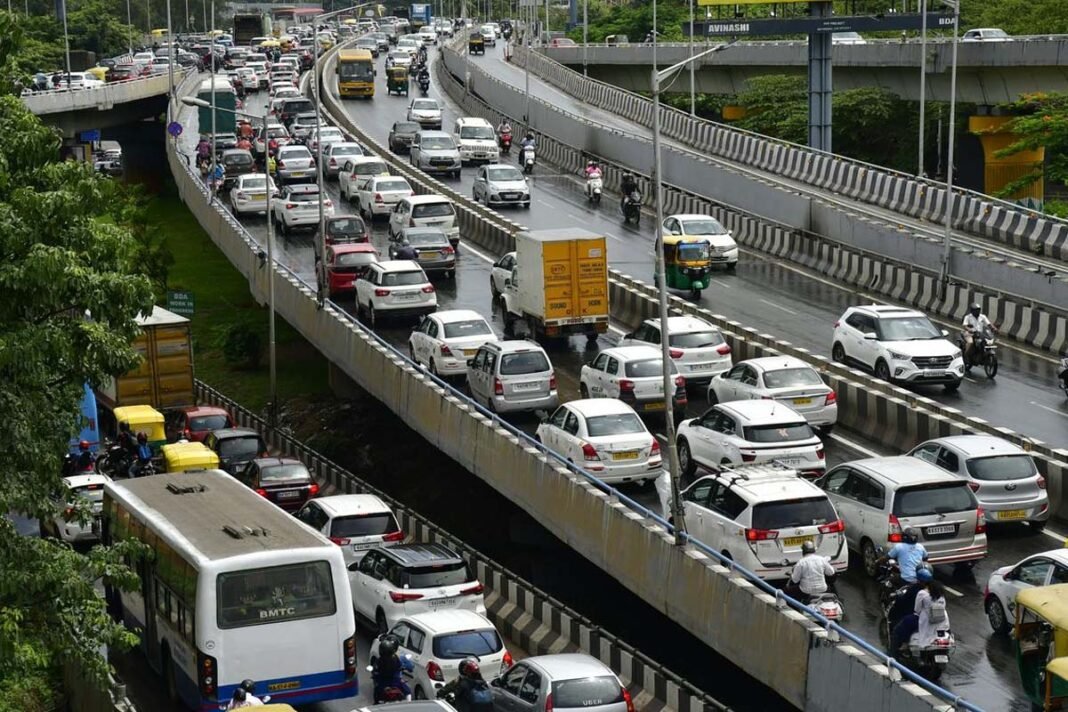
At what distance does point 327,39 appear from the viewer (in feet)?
484

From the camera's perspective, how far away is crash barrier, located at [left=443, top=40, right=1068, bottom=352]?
1682 inches

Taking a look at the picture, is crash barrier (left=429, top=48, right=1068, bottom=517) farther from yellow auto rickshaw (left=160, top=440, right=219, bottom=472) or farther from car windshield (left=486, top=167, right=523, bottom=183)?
yellow auto rickshaw (left=160, top=440, right=219, bottom=472)

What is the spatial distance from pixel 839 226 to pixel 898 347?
16257 mm

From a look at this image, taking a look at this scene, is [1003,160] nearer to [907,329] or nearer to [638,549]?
[907,329]

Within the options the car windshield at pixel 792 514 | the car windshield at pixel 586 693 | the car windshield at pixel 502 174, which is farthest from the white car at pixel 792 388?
the car windshield at pixel 502 174

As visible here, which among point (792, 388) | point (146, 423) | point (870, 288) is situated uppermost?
point (792, 388)

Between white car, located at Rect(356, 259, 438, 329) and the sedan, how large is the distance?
16.5m

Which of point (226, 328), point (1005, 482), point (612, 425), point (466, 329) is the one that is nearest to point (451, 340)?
point (466, 329)

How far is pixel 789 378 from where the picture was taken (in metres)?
32.8

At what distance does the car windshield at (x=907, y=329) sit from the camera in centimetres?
3647

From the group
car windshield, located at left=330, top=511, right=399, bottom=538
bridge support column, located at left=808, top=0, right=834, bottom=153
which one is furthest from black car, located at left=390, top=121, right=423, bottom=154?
car windshield, located at left=330, top=511, right=399, bottom=538

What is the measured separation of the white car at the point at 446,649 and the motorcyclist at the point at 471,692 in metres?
1.61

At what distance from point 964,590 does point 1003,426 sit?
29.5 feet

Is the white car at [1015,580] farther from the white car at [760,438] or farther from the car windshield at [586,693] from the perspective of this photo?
the white car at [760,438]
